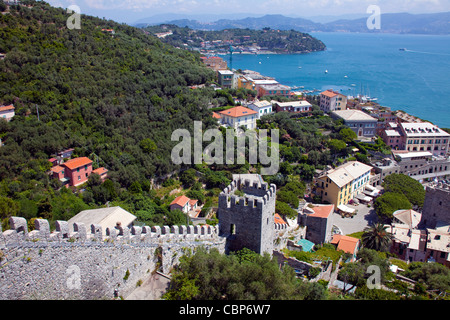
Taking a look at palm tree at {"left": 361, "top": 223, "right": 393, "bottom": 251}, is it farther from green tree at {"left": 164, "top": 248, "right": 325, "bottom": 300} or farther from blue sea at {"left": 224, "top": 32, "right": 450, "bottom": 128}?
blue sea at {"left": 224, "top": 32, "right": 450, "bottom": 128}

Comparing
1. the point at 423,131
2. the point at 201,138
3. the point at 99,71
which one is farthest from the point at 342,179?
the point at 99,71

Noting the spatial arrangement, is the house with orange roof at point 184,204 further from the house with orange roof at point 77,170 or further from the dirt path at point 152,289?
the dirt path at point 152,289

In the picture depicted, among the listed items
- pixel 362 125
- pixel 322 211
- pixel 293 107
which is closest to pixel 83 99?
pixel 322 211

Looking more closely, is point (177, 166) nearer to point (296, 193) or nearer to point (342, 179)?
point (296, 193)

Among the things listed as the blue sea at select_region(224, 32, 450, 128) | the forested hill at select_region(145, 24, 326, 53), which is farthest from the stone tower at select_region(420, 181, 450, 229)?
the forested hill at select_region(145, 24, 326, 53)

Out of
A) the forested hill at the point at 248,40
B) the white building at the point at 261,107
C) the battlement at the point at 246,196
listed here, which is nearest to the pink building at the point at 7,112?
the battlement at the point at 246,196

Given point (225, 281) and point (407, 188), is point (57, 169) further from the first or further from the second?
point (407, 188)
